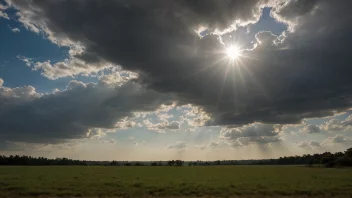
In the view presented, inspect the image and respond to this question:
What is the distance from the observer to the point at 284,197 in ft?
103

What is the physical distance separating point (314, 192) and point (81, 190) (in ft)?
84.6

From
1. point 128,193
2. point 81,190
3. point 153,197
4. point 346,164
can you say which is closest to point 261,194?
point 153,197

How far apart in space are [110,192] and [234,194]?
13220mm

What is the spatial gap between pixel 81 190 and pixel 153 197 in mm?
8720

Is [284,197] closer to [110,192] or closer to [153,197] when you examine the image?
[153,197]

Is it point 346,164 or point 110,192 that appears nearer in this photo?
point 110,192

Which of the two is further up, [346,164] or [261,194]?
[346,164]

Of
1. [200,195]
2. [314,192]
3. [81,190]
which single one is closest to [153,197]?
[200,195]

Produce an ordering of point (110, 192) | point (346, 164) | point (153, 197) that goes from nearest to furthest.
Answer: point (153, 197) → point (110, 192) → point (346, 164)

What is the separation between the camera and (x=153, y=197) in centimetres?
3069

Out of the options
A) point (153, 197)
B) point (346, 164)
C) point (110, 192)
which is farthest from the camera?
point (346, 164)

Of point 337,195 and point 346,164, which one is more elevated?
point 346,164

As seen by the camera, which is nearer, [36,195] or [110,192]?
[36,195]

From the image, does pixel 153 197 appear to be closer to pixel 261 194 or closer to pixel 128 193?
pixel 128 193
